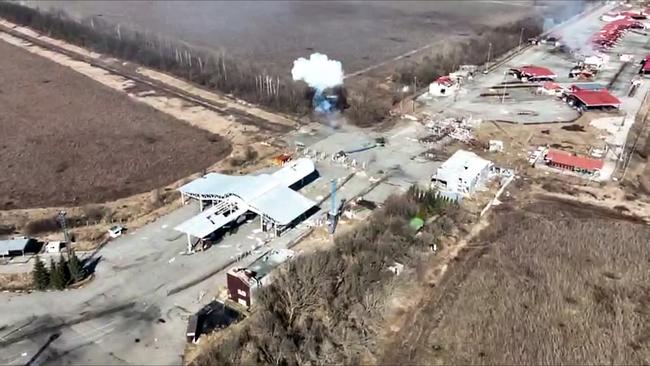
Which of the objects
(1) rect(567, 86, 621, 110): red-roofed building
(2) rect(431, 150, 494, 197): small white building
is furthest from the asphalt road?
(1) rect(567, 86, 621, 110): red-roofed building

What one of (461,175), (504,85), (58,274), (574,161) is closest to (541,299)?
(461,175)

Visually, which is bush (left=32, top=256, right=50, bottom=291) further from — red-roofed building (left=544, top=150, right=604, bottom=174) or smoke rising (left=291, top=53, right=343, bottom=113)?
red-roofed building (left=544, top=150, right=604, bottom=174)

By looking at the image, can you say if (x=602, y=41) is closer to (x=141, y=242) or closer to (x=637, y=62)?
(x=637, y=62)

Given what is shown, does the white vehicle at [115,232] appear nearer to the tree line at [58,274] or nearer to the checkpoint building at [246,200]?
the checkpoint building at [246,200]

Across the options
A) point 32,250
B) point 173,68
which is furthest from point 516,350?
point 173,68

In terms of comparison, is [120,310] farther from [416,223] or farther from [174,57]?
[174,57]

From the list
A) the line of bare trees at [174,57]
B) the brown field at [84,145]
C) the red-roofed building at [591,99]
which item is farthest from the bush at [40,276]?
the red-roofed building at [591,99]
